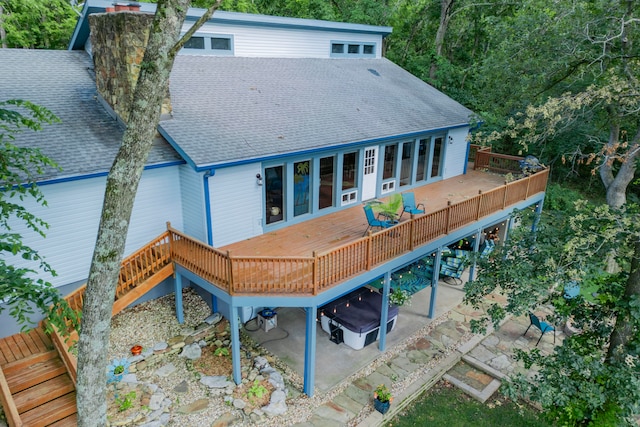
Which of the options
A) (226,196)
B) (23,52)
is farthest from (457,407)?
(23,52)

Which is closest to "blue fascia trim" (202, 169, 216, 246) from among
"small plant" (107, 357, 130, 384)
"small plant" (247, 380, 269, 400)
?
"small plant" (107, 357, 130, 384)

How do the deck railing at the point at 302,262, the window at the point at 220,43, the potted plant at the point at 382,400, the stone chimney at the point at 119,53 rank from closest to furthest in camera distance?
the deck railing at the point at 302,262 < the potted plant at the point at 382,400 < the stone chimney at the point at 119,53 < the window at the point at 220,43

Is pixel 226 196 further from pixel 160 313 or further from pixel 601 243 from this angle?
pixel 601 243

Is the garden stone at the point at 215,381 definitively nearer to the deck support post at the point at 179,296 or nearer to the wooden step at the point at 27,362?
the deck support post at the point at 179,296

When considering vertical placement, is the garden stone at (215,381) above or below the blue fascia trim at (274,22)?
below

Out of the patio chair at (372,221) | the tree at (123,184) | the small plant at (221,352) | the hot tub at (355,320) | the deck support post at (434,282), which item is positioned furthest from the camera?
the deck support post at (434,282)

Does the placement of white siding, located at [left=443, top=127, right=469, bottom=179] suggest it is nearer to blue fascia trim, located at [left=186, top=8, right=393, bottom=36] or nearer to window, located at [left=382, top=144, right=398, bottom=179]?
window, located at [left=382, top=144, right=398, bottom=179]

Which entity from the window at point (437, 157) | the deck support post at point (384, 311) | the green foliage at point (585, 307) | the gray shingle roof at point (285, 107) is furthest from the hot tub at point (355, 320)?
the window at point (437, 157)

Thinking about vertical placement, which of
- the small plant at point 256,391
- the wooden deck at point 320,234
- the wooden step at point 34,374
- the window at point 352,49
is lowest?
the small plant at point 256,391

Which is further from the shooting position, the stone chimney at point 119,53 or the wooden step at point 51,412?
the stone chimney at point 119,53
